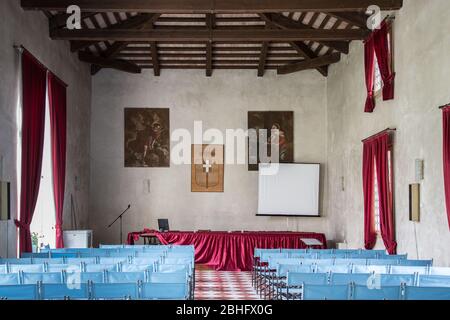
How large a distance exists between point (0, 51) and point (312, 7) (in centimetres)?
688

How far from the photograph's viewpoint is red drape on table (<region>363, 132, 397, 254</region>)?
44.8 ft

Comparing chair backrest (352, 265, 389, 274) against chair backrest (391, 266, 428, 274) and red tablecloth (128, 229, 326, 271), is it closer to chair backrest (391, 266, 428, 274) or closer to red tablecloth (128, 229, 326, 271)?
chair backrest (391, 266, 428, 274)

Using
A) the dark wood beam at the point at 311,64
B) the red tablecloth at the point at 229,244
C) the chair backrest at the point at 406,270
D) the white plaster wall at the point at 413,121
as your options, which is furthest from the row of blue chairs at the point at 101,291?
the dark wood beam at the point at 311,64

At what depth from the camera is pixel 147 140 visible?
21016 mm

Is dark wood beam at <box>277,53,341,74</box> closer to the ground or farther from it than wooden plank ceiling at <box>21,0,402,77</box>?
closer to the ground

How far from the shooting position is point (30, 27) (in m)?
14.0

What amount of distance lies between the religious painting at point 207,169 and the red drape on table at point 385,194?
7891 mm

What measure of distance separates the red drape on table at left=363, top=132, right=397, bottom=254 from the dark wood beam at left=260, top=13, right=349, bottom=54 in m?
4.08

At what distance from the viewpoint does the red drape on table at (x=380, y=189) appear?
44.8ft

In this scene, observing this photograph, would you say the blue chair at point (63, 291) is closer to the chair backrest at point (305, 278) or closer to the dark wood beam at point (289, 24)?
the chair backrest at point (305, 278)

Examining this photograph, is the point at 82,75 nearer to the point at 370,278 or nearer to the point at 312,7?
the point at 312,7

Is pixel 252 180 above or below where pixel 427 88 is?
below

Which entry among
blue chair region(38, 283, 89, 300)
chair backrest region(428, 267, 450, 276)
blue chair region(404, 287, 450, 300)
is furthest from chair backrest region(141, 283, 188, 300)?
chair backrest region(428, 267, 450, 276)
